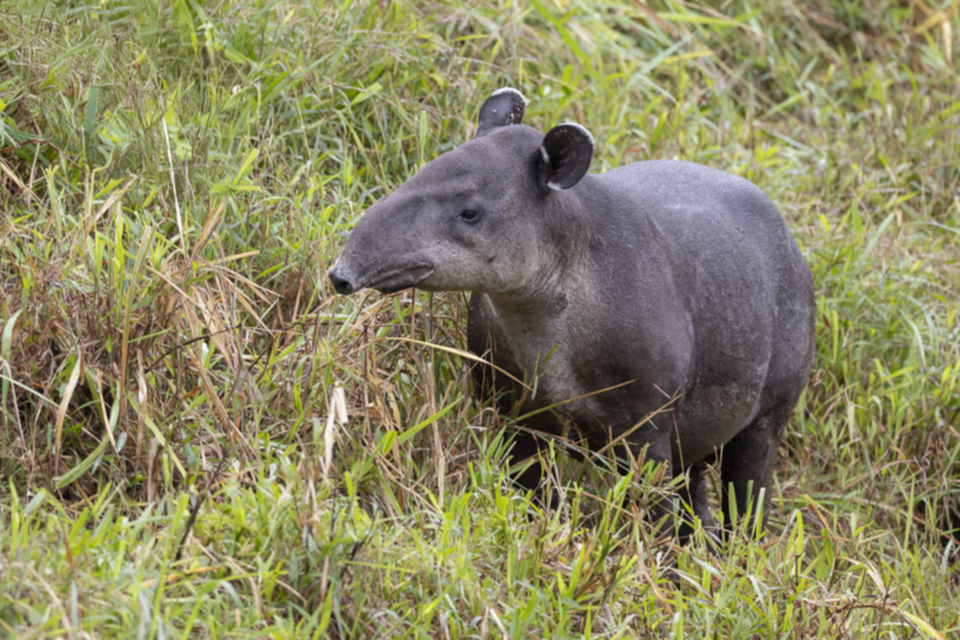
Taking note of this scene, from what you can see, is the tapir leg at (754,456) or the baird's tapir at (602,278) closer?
the baird's tapir at (602,278)

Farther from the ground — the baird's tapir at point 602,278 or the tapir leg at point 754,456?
the baird's tapir at point 602,278

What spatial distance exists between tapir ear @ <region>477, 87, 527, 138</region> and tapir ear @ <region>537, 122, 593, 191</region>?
380mm

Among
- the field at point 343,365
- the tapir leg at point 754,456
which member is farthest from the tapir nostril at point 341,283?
the tapir leg at point 754,456

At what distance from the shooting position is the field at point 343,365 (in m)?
2.98

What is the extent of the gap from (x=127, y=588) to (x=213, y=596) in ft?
0.87

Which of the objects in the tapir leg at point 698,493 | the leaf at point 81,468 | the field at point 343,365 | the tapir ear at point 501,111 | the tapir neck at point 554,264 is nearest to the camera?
the field at point 343,365

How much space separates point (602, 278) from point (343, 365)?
0.93m

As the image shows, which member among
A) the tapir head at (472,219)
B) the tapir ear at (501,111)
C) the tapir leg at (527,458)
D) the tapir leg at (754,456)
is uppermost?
the tapir ear at (501,111)

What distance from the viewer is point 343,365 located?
3822mm

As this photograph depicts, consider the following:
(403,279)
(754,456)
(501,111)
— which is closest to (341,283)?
(403,279)

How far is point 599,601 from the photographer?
329 cm

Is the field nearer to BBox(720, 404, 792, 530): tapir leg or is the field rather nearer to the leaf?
the leaf

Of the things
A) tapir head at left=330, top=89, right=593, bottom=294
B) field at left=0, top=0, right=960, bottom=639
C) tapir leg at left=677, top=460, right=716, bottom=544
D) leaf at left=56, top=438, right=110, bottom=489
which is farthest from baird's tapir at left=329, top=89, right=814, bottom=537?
leaf at left=56, top=438, right=110, bottom=489

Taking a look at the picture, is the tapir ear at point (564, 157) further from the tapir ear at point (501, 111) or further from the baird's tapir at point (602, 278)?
the tapir ear at point (501, 111)
